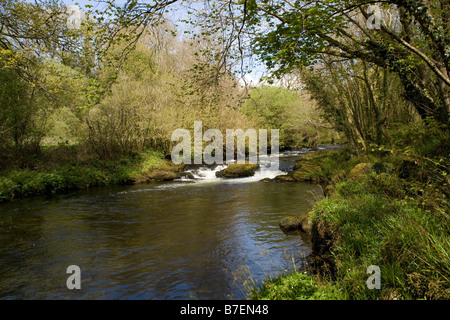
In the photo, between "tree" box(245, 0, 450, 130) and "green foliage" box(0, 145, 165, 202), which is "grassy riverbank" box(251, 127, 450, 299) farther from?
"green foliage" box(0, 145, 165, 202)

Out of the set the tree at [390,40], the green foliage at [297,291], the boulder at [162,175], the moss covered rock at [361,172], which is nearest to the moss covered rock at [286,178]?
the boulder at [162,175]

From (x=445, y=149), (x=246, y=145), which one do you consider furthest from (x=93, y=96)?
(x=246, y=145)

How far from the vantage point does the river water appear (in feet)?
18.7

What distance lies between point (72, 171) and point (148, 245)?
12.7 metres

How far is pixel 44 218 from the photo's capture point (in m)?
10.9

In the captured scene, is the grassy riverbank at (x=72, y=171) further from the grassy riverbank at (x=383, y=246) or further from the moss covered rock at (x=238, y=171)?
the grassy riverbank at (x=383, y=246)

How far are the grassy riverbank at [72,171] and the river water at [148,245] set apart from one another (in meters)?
1.61

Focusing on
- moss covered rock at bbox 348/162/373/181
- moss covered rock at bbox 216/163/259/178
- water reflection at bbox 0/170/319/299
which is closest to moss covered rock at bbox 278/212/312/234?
water reflection at bbox 0/170/319/299

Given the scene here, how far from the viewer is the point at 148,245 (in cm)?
797

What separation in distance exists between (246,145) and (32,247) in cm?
2369

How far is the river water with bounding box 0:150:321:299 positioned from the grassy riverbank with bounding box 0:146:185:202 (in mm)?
1612

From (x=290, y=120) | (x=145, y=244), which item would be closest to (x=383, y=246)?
(x=145, y=244)

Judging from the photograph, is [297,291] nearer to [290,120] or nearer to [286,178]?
[286,178]
